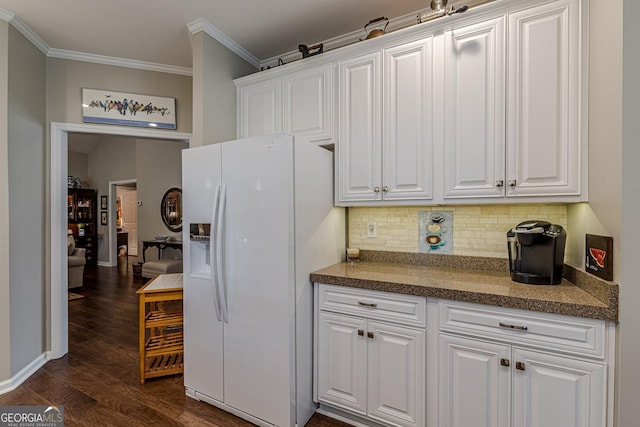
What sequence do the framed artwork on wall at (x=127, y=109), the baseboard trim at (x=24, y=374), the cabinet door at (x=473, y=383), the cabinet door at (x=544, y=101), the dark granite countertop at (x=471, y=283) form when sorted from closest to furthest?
the dark granite countertop at (x=471, y=283), the cabinet door at (x=473, y=383), the cabinet door at (x=544, y=101), the baseboard trim at (x=24, y=374), the framed artwork on wall at (x=127, y=109)

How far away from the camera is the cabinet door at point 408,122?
1.88m

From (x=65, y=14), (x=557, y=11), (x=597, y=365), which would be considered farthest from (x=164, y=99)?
(x=597, y=365)

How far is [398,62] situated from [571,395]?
1968 millimetres

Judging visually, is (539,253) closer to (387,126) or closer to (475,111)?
(475,111)

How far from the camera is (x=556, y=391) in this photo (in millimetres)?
1331

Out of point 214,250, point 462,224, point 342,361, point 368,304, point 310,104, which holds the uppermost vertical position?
point 310,104

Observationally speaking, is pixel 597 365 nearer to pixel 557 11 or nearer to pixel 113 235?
pixel 557 11

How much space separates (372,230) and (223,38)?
1.98 meters

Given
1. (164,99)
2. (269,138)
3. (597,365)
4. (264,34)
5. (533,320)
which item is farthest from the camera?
(164,99)

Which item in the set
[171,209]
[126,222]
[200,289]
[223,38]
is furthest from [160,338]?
[126,222]

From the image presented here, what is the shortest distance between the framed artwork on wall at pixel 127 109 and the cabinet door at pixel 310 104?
4.59 feet

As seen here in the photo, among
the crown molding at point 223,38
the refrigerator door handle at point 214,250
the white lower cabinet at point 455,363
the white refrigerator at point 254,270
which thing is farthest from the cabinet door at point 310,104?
the white lower cabinet at point 455,363

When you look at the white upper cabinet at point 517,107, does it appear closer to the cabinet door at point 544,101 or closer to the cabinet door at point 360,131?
the cabinet door at point 544,101

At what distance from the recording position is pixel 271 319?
1.79 metres
